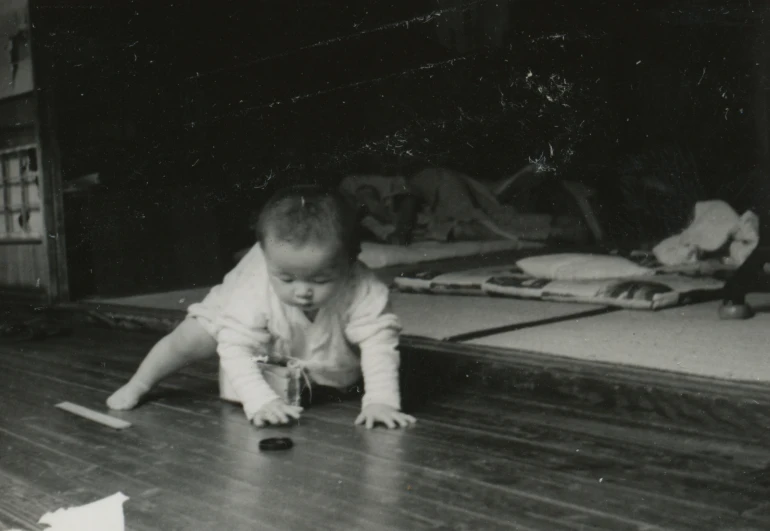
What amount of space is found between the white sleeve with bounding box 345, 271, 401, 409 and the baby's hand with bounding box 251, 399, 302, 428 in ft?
0.48

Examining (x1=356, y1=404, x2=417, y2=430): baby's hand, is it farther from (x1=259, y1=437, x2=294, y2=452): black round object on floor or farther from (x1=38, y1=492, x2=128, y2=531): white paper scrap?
(x1=38, y1=492, x2=128, y2=531): white paper scrap

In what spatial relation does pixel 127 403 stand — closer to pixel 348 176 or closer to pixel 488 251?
pixel 488 251

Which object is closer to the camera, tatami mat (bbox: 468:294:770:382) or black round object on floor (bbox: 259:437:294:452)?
black round object on floor (bbox: 259:437:294:452)

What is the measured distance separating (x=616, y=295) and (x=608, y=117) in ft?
8.77

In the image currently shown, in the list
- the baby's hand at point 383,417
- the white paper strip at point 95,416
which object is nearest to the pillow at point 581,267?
the baby's hand at point 383,417

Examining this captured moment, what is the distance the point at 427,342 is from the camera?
2.18 metres

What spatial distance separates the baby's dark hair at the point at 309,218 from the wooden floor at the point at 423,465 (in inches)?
14.9

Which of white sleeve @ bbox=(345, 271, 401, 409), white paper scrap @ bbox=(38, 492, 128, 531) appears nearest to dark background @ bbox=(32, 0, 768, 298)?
white sleeve @ bbox=(345, 271, 401, 409)

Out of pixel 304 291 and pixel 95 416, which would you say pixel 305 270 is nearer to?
pixel 304 291

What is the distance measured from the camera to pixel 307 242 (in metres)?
1.60

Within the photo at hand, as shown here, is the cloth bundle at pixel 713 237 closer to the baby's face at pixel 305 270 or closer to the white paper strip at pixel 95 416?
the baby's face at pixel 305 270

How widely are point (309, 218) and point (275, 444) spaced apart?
43 centimetres

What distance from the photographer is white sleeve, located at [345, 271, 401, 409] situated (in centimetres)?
170

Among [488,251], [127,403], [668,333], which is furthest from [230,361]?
[488,251]
